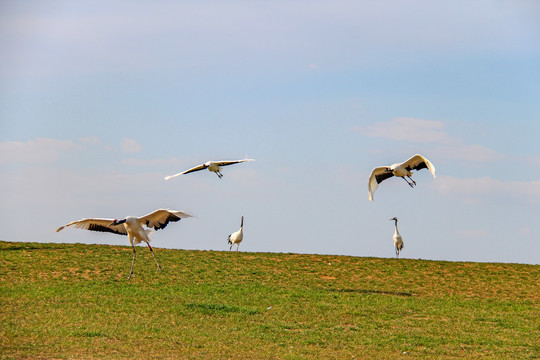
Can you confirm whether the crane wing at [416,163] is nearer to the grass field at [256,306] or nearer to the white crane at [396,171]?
the white crane at [396,171]

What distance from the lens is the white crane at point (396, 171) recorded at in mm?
19109

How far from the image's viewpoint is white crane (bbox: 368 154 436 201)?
1911 centimetres

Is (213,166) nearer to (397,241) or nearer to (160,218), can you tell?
(160,218)

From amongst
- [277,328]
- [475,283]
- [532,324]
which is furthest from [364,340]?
[475,283]

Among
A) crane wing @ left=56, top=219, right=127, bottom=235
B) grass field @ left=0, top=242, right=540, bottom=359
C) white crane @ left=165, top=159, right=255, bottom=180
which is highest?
white crane @ left=165, top=159, right=255, bottom=180

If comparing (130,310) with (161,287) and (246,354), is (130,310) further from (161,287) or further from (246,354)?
(246,354)

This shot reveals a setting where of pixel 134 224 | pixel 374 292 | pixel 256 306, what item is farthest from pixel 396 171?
pixel 134 224

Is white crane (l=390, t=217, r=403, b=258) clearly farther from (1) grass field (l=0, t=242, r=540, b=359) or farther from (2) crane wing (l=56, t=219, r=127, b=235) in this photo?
(2) crane wing (l=56, t=219, r=127, b=235)

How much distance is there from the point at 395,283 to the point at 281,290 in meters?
3.44

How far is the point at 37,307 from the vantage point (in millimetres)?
14797

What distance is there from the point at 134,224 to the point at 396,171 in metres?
7.05

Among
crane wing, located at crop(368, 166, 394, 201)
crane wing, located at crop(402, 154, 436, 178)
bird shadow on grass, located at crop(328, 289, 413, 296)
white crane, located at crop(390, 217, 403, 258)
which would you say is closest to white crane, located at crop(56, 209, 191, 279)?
bird shadow on grass, located at crop(328, 289, 413, 296)

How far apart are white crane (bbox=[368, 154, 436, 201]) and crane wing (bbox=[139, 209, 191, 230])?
17.7ft

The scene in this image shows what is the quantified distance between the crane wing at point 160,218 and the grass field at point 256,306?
1433 millimetres
